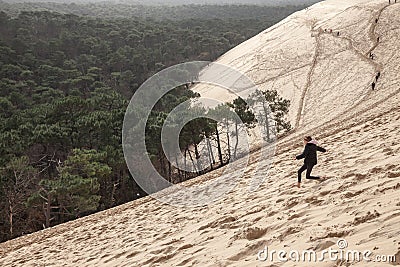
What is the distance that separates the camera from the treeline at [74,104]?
22109 millimetres

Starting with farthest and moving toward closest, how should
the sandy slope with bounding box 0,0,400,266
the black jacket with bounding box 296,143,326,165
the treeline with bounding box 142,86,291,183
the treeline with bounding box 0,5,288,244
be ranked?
1. the treeline with bounding box 142,86,291,183
2. the treeline with bounding box 0,5,288,244
3. the black jacket with bounding box 296,143,326,165
4. the sandy slope with bounding box 0,0,400,266

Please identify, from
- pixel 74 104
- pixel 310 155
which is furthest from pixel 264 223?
pixel 74 104

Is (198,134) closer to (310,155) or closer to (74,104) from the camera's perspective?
(74,104)

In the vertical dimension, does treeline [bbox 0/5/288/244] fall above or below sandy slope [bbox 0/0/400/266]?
above

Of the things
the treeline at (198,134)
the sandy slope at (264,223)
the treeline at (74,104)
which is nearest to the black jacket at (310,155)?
the sandy slope at (264,223)

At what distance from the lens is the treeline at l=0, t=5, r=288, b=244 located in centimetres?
2211

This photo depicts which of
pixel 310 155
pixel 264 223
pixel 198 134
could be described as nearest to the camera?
pixel 264 223

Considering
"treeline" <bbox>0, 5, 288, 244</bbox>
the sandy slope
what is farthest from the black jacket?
"treeline" <bbox>0, 5, 288, 244</bbox>

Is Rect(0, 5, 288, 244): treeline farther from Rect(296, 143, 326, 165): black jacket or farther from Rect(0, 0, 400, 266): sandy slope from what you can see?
Rect(296, 143, 326, 165): black jacket

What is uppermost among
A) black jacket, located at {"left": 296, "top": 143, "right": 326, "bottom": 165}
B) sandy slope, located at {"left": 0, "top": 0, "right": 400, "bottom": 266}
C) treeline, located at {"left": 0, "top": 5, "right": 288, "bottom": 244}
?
treeline, located at {"left": 0, "top": 5, "right": 288, "bottom": 244}

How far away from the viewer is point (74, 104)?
36188 millimetres

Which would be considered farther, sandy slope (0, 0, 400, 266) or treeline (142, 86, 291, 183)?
treeline (142, 86, 291, 183)

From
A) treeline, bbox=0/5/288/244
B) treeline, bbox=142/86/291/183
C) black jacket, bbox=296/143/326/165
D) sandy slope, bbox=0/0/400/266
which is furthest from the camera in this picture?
treeline, bbox=142/86/291/183

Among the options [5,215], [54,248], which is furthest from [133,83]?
[54,248]
